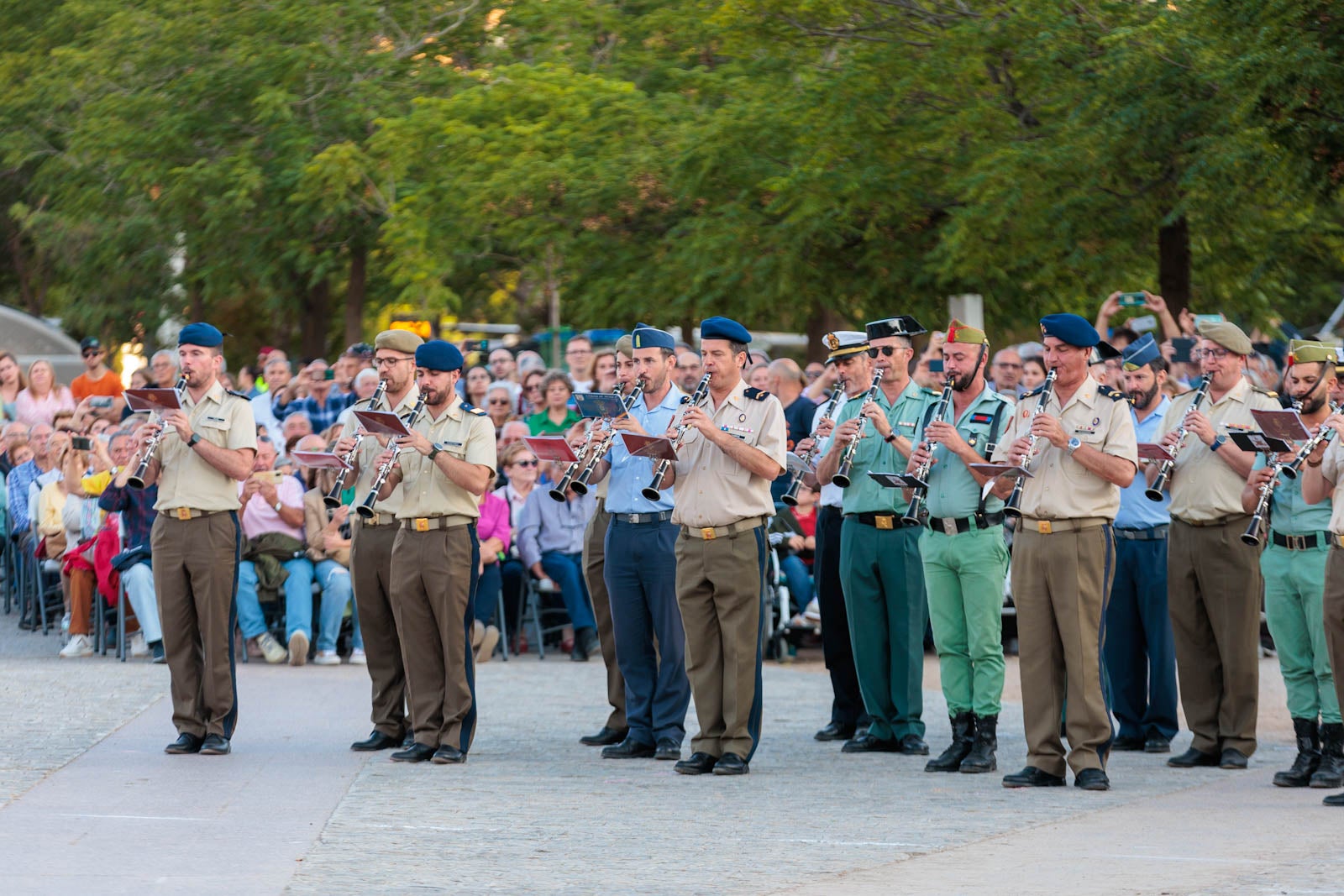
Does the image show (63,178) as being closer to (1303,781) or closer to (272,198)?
(272,198)

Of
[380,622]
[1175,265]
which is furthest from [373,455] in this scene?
[1175,265]

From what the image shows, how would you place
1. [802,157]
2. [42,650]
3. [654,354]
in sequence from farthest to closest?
[802,157] → [42,650] → [654,354]

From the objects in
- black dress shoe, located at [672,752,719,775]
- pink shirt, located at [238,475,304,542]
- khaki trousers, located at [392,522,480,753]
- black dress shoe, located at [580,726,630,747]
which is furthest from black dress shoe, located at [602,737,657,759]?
pink shirt, located at [238,475,304,542]

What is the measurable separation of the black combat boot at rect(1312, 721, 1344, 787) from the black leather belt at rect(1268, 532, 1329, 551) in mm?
881

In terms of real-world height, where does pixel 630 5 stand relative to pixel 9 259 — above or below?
above

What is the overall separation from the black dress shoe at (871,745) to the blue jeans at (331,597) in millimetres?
5161

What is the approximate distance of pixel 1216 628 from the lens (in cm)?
1052

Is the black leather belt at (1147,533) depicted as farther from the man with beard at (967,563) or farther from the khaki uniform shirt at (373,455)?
the khaki uniform shirt at (373,455)

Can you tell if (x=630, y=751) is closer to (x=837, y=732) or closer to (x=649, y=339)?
(x=837, y=732)

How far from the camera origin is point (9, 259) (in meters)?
40.2

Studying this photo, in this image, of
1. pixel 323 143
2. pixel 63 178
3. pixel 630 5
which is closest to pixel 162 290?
pixel 63 178

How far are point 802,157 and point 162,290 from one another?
49.2 ft

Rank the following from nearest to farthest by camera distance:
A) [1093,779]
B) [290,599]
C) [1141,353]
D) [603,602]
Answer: [1093,779], [1141,353], [603,602], [290,599]

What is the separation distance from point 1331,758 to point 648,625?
11.9 feet
